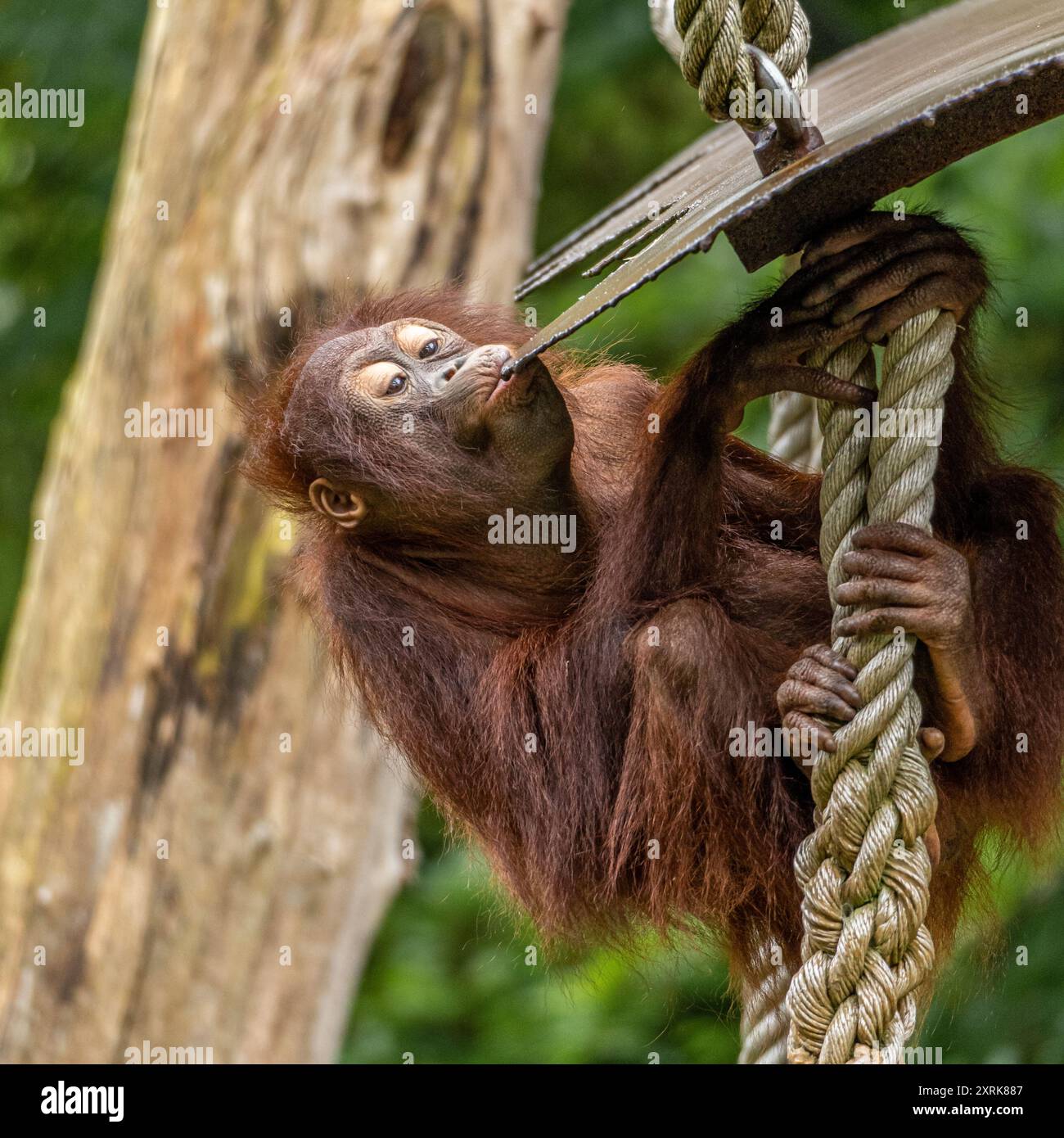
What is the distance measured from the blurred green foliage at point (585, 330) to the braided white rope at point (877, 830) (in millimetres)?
2774

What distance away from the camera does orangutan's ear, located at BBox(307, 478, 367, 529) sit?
357 cm

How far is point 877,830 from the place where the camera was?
2.37m

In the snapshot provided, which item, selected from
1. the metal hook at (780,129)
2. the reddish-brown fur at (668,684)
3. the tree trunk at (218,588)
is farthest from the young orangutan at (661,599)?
the tree trunk at (218,588)

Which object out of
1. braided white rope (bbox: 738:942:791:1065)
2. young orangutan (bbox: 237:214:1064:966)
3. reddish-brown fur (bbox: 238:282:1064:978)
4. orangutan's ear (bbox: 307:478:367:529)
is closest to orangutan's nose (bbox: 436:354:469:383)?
young orangutan (bbox: 237:214:1064:966)

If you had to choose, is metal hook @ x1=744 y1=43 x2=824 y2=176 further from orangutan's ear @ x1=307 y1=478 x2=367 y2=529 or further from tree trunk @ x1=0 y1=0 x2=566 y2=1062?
tree trunk @ x1=0 y1=0 x2=566 y2=1062

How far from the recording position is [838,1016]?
2354mm

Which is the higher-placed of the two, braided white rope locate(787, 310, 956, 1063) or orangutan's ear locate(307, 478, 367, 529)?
orangutan's ear locate(307, 478, 367, 529)

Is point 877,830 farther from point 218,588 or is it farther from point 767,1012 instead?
point 218,588

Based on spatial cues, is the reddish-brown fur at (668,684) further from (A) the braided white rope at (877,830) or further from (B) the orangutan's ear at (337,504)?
(A) the braided white rope at (877,830)

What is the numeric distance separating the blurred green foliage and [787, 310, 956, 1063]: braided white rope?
2.77 metres

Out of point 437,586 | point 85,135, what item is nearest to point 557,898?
point 437,586

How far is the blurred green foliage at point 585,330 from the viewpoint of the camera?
5992 mm

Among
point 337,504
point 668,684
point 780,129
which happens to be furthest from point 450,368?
point 780,129
